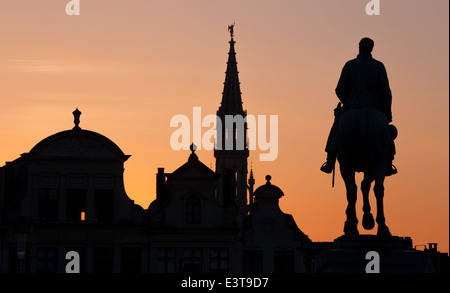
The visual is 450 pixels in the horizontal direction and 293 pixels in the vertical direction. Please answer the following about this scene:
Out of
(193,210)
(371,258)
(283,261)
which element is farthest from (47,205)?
(371,258)

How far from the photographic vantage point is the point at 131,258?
8412cm

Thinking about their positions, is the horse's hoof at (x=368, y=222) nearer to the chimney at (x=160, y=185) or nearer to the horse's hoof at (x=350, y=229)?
the horse's hoof at (x=350, y=229)

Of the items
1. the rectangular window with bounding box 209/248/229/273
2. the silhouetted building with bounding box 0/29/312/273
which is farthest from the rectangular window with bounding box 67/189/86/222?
the rectangular window with bounding box 209/248/229/273

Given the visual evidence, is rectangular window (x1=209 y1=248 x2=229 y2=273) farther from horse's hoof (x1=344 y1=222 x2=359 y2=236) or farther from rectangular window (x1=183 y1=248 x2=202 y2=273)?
→ horse's hoof (x1=344 y1=222 x2=359 y2=236)

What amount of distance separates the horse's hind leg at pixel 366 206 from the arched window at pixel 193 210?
51267 millimetres

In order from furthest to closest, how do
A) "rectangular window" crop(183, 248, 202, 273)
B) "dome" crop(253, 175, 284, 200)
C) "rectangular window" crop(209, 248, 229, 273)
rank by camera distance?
"rectangular window" crop(183, 248, 202, 273)
"rectangular window" crop(209, 248, 229, 273)
"dome" crop(253, 175, 284, 200)

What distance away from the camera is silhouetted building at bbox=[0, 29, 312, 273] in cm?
8306

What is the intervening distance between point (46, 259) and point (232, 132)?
5248 cm

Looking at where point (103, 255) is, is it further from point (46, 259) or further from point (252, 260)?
point (252, 260)

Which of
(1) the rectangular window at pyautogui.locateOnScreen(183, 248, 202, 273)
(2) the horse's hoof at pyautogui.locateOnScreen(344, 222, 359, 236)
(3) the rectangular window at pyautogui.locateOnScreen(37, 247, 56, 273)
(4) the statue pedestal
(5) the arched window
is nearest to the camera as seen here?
(4) the statue pedestal

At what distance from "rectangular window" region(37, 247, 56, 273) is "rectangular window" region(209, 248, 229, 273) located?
8.03 metres

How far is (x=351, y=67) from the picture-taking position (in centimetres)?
3189

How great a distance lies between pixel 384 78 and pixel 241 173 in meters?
95.8
